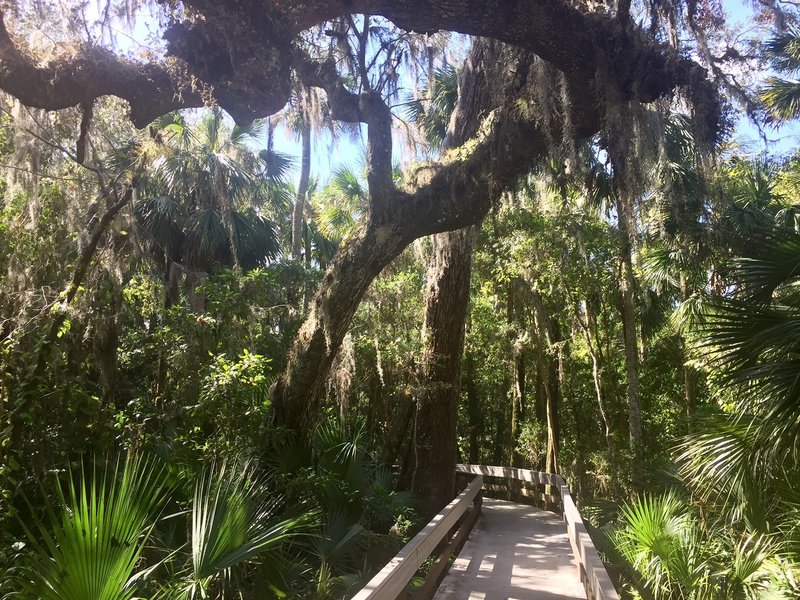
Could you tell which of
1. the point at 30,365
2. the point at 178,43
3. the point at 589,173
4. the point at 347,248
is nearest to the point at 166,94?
the point at 178,43

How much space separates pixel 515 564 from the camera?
21.7ft

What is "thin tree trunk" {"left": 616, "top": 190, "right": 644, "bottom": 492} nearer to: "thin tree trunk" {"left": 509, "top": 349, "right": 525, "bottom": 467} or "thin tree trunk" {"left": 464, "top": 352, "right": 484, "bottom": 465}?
"thin tree trunk" {"left": 509, "top": 349, "right": 525, "bottom": 467}

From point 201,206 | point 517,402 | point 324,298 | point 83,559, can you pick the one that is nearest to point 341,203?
point 201,206

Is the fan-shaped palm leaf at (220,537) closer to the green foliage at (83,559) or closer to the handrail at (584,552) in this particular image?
the green foliage at (83,559)

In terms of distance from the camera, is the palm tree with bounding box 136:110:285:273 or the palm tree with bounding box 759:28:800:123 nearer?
the palm tree with bounding box 136:110:285:273

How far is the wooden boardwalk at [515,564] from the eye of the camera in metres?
5.53

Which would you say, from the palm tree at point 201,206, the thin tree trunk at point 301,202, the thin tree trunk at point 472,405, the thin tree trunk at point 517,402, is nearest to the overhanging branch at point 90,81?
the thin tree trunk at point 301,202

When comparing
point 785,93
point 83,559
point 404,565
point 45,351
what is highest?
point 785,93

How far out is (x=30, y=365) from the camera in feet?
14.8

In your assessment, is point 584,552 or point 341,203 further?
point 341,203

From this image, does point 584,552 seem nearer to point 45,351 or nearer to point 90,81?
point 45,351

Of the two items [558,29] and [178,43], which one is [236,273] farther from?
[558,29]

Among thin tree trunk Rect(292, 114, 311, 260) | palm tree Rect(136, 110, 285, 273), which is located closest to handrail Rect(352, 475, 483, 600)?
thin tree trunk Rect(292, 114, 311, 260)

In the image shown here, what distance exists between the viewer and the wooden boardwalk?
5.53 metres
